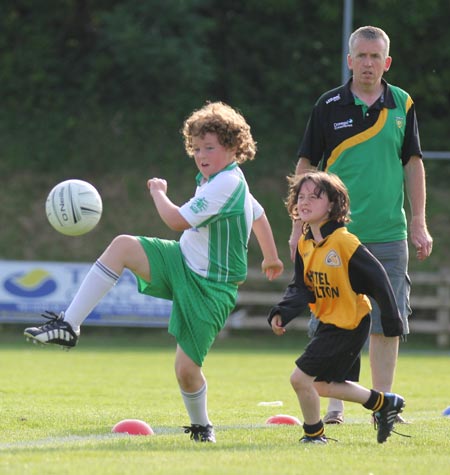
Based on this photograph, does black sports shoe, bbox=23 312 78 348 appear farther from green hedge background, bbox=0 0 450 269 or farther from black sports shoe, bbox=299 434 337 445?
green hedge background, bbox=0 0 450 269

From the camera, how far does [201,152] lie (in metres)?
6.15

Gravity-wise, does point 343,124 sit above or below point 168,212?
above

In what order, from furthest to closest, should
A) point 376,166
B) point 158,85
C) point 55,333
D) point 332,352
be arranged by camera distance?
point 158,85 < point 376,166 < point 332,352 < point 55,333

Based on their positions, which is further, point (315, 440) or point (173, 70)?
point (173, 70)

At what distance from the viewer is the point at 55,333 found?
228 inches

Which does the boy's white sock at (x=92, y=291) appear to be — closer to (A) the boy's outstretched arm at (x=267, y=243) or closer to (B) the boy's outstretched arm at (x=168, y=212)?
(B) the boy's outstretched arm at (x=168, y=212)

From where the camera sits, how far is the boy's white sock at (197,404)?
603 centimetres

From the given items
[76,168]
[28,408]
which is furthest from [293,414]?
[76,168]

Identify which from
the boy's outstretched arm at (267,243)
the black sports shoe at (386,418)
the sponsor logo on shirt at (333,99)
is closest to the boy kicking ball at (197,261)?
the boy's outstretched arm at (267,243)

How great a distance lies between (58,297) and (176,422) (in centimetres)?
1139

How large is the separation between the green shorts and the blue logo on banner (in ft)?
41.4

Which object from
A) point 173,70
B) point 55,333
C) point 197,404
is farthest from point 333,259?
point 173,70

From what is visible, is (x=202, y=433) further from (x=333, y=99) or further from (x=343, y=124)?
(x=333, y=99)

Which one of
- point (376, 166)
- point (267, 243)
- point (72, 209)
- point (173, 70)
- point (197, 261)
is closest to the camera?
point (197, 261)
